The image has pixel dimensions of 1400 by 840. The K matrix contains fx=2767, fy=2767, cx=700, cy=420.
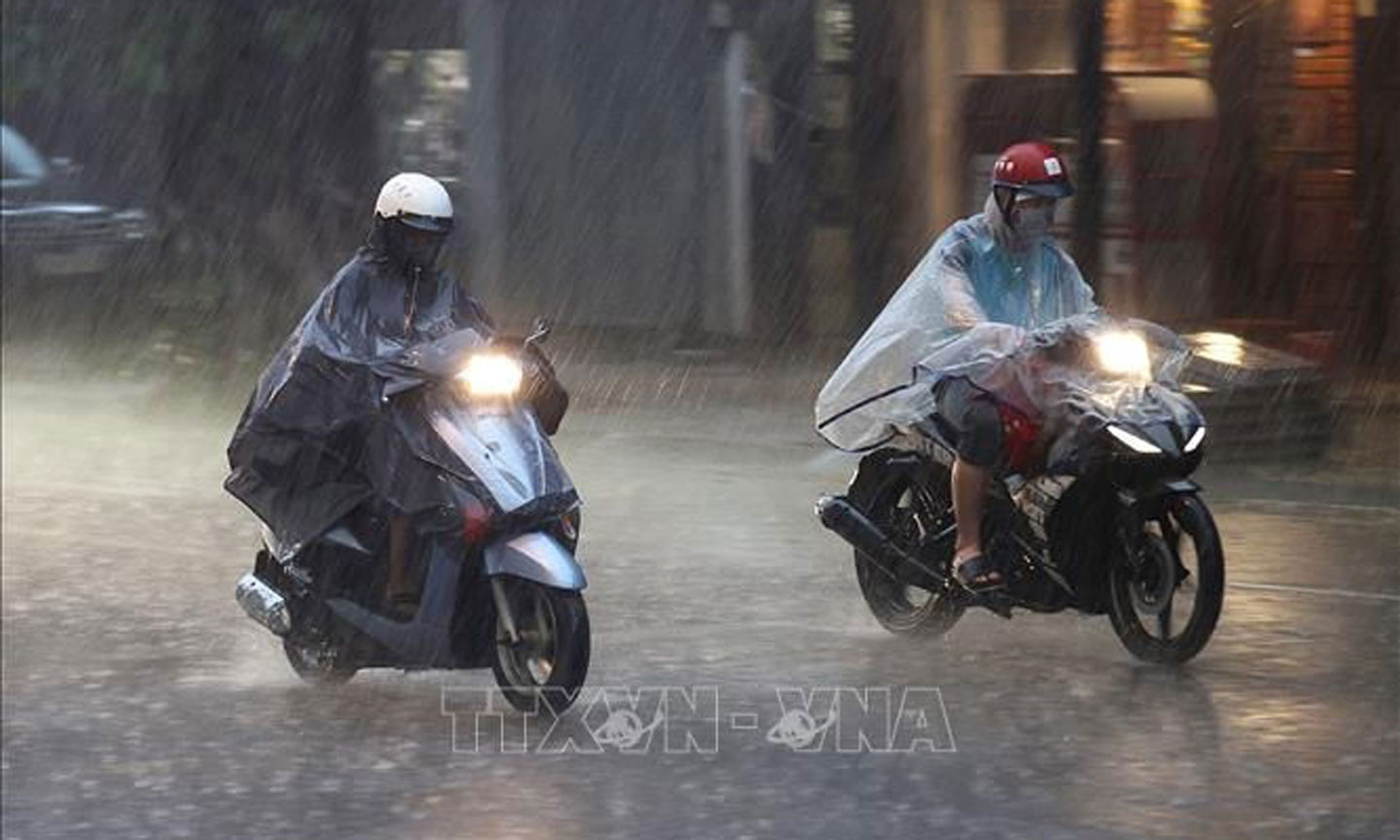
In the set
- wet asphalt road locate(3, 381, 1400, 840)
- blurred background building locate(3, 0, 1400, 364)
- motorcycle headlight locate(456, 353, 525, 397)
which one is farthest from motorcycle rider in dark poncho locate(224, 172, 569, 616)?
blurred background building locate(3, 0, 1400, 364)

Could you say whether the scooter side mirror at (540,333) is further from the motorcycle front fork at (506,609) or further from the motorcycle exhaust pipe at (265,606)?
the motorcycle exhaust pipe at (265,606)

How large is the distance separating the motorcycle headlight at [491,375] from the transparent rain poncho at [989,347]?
1.31 meters

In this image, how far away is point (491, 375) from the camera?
8125 mm

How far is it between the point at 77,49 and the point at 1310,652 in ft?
44.3

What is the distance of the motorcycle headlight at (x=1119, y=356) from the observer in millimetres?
8523

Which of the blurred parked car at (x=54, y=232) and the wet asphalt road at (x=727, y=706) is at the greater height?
the wet asphalt road at (x=727, y=706)

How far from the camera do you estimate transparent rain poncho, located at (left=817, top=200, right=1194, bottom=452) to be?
8500 mm

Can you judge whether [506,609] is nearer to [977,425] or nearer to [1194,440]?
[977,425]

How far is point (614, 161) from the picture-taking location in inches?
781

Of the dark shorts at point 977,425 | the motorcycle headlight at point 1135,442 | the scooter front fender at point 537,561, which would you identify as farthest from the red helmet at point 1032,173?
the scooter front fender at point 537,561

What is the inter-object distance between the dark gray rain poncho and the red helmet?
1708mm

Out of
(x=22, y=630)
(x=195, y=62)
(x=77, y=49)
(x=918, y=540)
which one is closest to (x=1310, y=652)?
(x=918, y=540)

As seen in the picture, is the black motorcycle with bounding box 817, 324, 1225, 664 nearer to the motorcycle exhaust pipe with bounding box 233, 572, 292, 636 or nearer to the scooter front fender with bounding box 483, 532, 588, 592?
the scooter front fender with bounding box 483, 532, 588, 592

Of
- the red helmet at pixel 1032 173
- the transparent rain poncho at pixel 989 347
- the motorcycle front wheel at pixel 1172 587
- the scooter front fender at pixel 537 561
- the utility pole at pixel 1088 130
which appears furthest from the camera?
the utility pole at pixel 1088 130
